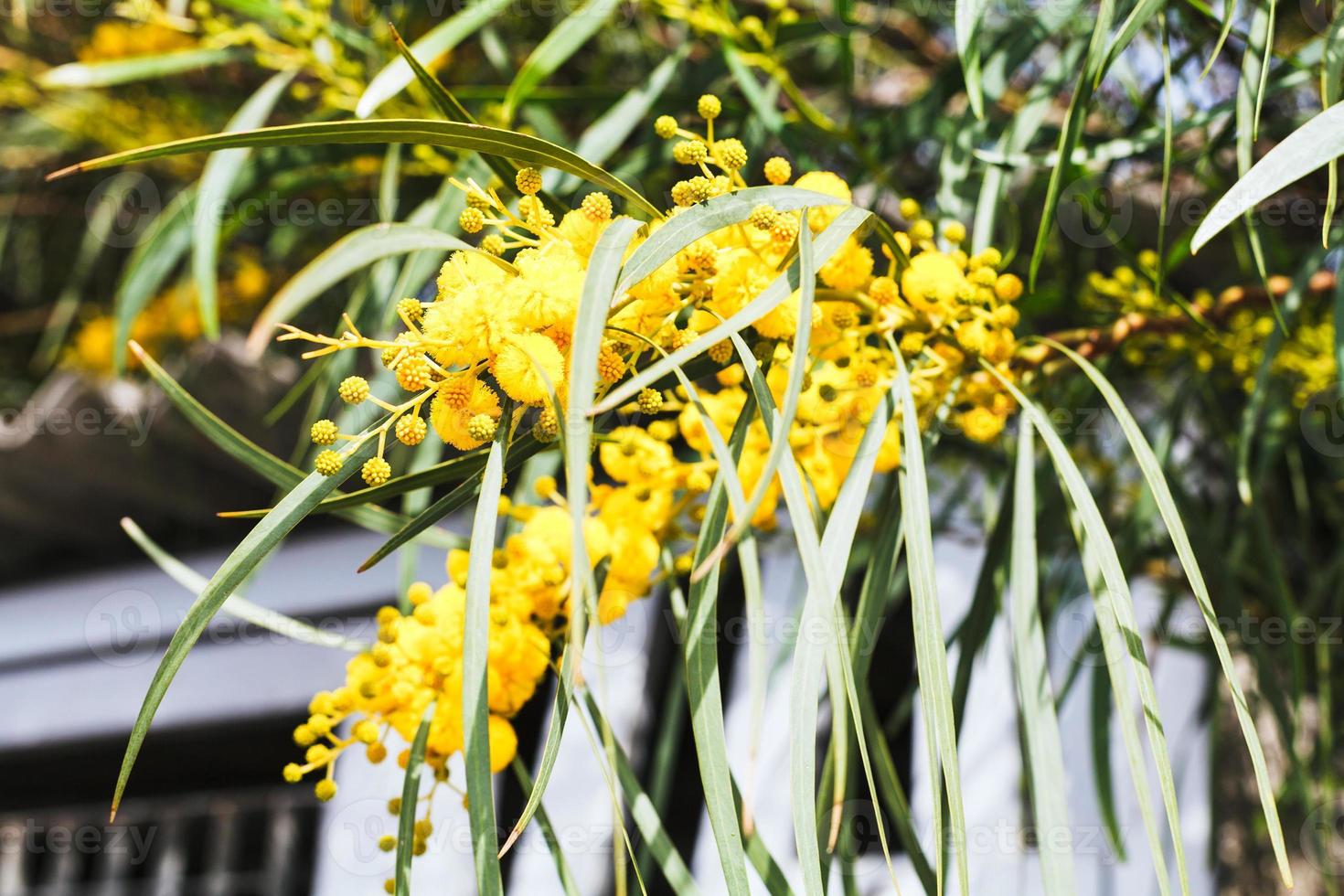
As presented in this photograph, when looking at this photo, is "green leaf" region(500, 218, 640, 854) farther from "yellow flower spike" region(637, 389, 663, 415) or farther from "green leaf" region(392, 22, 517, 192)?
"green leaf" region(392, 22, 517, 192)

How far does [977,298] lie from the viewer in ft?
1.90

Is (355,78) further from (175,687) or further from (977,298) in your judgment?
(175,687)

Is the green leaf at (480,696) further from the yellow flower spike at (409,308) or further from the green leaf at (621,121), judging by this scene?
the green leaf at (621,121)

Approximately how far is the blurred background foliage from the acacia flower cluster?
0.24 ft

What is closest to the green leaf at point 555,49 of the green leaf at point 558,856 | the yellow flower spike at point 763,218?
the yellow flower spike at point 763,218

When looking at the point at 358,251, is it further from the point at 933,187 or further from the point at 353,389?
the point at 933,187

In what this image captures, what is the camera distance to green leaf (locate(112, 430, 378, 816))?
1.38ft

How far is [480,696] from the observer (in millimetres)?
392

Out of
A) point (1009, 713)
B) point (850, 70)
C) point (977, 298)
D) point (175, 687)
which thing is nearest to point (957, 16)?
point (977, 298)

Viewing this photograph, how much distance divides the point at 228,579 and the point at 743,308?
224 millimetres

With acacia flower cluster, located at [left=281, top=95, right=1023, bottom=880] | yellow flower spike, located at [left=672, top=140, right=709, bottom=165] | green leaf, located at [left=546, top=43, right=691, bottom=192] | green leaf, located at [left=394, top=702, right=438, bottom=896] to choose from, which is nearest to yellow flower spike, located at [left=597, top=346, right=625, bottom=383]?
acacia flower cluster, located at [left=281, top=95, right=1023, bottom=880]

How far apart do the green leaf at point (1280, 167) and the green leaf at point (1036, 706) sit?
0.17m

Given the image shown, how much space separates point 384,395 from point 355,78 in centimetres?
32

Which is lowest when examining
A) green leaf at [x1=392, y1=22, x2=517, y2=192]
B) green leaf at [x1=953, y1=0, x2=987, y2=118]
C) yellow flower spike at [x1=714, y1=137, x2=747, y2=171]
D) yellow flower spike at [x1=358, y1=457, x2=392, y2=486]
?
yellow flower spike at [x1=358, y1=457, x2=392, y2=486]
